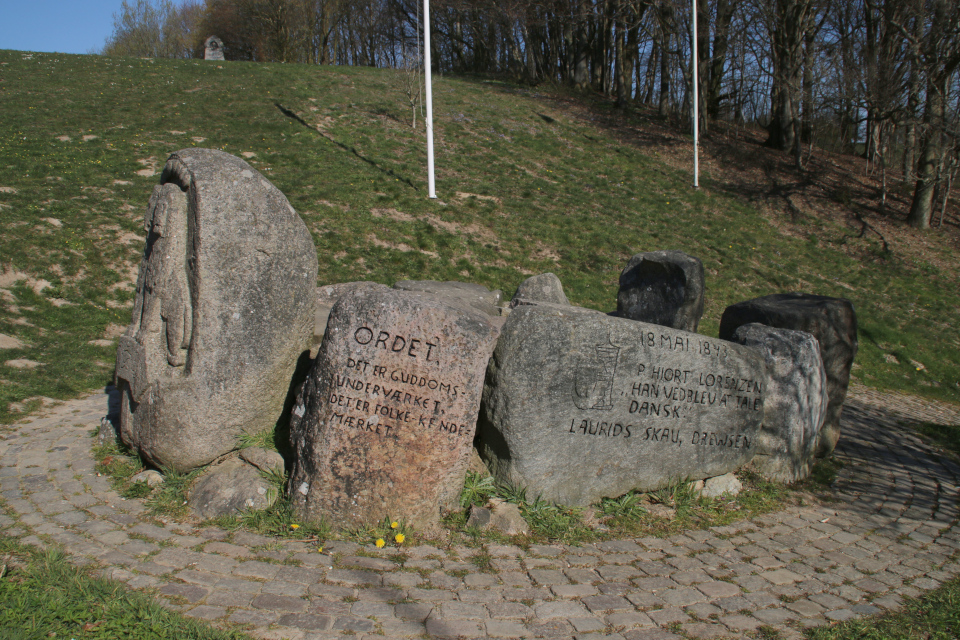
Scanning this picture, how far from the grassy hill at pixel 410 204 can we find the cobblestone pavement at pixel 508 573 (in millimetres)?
3101

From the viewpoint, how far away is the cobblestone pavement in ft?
11.4

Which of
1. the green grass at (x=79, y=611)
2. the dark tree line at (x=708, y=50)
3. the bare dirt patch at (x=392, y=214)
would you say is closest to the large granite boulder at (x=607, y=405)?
the green grass at (x=79, y=611)

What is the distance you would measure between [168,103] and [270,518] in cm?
1906

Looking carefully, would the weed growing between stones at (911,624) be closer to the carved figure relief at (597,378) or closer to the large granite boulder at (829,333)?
the carved figure relief at (597,378)

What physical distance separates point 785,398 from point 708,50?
2474 cm

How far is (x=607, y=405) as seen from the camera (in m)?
5.00

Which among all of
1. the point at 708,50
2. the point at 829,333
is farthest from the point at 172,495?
the point at 708,50

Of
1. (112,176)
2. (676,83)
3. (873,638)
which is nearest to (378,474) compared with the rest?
(873,638)

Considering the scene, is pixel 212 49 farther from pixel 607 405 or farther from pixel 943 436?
pixel 943 436

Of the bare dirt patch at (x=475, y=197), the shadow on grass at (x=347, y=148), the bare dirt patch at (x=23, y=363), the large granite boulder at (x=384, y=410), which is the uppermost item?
the shadow on grass at (x=347, y=148)

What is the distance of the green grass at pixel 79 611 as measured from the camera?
9.93 ft

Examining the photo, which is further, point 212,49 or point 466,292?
point 212,49

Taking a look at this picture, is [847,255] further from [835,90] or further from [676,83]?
[676,83]

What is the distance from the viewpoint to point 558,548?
4.41 m
